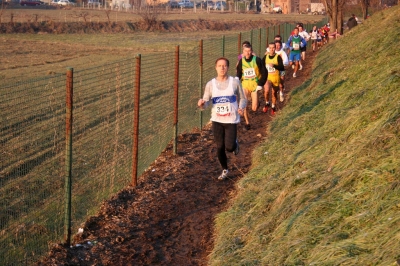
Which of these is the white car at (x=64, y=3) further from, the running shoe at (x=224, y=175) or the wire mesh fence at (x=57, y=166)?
the running shoe at (x=224, y=175)

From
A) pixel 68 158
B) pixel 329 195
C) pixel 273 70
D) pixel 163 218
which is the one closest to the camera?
pixel 329 195

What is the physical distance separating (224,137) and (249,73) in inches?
157

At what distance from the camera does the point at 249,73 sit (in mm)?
13766

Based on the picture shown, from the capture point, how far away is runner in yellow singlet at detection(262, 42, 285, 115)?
1543 cm

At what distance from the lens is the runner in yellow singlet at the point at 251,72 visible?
13.5 m

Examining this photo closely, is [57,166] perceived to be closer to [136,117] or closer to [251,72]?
[136,117]

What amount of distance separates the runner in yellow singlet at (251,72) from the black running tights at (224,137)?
3.28m

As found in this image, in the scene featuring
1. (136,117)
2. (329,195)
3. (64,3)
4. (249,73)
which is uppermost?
(64,3)

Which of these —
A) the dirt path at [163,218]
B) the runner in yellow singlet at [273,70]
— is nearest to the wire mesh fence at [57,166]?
the dirt path at [163,218]

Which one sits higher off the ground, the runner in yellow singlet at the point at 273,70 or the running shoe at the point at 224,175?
the runner in yellow singlet at the point at 273,70

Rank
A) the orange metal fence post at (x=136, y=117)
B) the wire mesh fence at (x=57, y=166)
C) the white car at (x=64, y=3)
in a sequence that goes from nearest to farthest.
A: the wire mesh fence at (x=57, y=166) → the orange metal fence post at (x=136, y=117) → the white car at (x=64, y=3)

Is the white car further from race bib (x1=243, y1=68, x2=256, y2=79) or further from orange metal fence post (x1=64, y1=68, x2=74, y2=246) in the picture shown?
orange metal fence post (x1=64, y1=68, x2=74, y2=246)

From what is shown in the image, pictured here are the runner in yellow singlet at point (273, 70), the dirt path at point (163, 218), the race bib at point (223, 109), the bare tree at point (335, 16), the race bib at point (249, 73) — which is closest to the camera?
the dirt path at point (163, 218)

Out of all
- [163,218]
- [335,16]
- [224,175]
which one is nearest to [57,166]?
[224,175]
